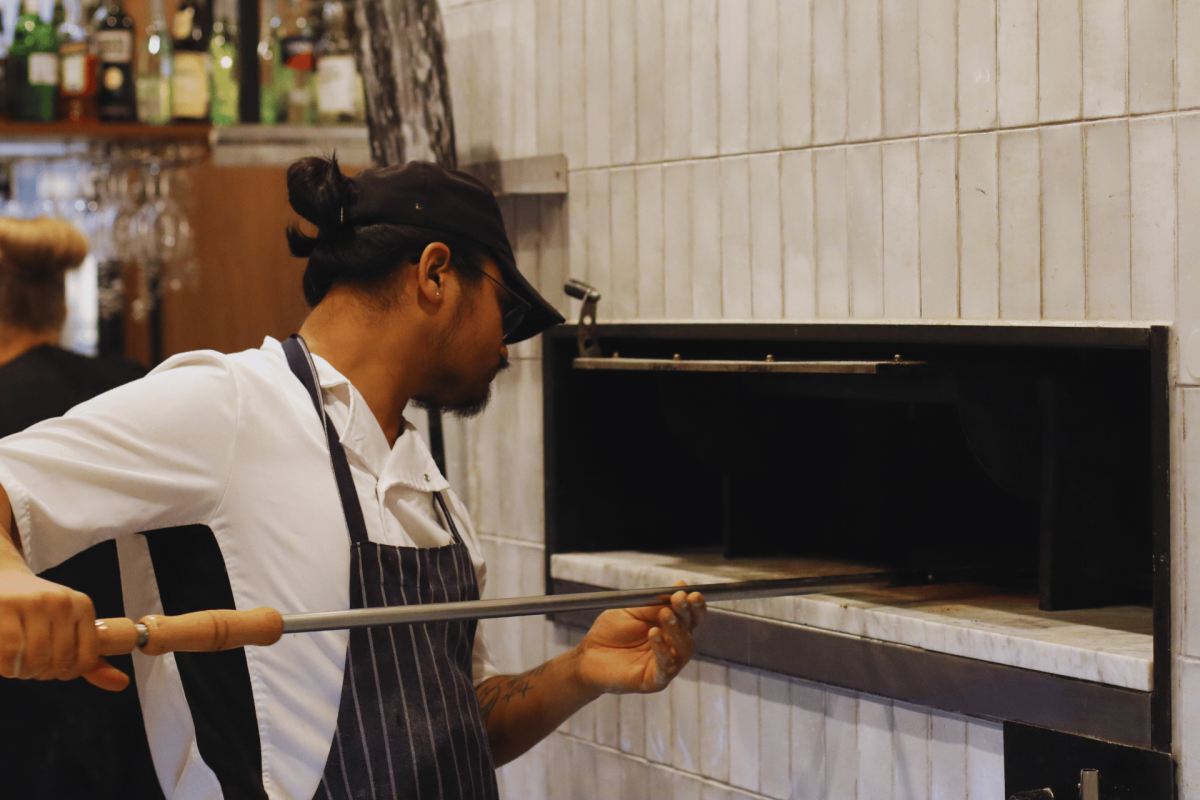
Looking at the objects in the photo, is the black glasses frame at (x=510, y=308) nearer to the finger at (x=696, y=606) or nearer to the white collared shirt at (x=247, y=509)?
the white collared shirt at (x=247, y=509)

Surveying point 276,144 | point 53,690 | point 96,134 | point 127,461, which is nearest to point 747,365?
point 127,461

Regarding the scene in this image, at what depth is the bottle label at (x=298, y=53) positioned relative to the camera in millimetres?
2777

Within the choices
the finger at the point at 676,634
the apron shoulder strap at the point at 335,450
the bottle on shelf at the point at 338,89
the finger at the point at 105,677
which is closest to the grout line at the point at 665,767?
the finger at the point at 676,634

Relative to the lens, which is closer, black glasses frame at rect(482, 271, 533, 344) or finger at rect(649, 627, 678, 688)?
finger at rect(649, 627, 678, 688)

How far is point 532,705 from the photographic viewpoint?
5.10 ft

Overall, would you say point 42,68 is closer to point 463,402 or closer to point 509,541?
point 509,541

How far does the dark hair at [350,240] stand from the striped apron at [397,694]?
9cm

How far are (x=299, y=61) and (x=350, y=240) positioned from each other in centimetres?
148

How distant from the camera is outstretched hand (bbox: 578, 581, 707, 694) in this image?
4.62 ft

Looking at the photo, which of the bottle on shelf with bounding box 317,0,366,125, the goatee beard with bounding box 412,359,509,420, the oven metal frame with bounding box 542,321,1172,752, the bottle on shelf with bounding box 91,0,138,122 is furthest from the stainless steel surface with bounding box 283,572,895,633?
the bottle on shelf with bounding box 91,0,138,122

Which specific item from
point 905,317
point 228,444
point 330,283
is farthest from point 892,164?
point 228,444

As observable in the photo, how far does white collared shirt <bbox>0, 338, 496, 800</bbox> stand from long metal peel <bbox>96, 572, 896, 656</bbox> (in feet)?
0.70

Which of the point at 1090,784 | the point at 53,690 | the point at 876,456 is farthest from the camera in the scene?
the point at 53,690

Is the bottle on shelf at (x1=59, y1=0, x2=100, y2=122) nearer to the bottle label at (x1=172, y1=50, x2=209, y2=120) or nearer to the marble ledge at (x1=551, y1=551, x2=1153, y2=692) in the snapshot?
the bottle label at (x1=172, y1=50, x2=209, y2=120)
